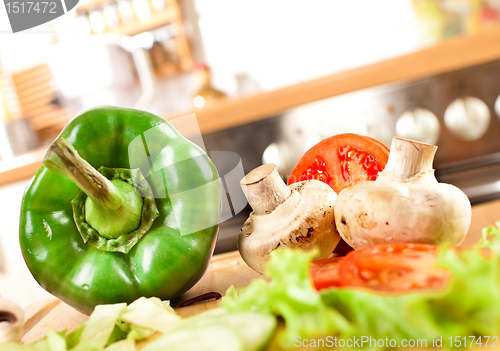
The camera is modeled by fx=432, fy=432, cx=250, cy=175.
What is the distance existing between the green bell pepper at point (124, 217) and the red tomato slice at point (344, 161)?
19cm

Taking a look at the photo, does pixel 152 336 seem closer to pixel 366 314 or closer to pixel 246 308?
pixel 246 308

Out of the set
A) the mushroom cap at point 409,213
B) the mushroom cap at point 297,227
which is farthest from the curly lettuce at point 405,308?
the mushroom cap at point 297,227

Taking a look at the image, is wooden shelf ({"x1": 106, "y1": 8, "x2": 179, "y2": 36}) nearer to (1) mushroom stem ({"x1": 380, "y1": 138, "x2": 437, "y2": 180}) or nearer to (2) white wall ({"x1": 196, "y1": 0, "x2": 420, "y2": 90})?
(2) white wall ({"x1": 196, "y1": 0, "x2": 420, "y2": 90})

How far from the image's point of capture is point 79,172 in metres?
0.50

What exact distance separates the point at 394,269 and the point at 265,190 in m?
0.27

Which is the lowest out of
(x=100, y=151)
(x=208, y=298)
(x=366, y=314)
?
(x=208, y=298)

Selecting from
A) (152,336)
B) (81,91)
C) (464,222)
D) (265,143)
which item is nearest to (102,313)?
(152,336)

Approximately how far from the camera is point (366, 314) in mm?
316

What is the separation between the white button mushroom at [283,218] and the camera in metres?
0.58

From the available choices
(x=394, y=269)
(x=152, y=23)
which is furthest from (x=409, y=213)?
(x=152, y=23)

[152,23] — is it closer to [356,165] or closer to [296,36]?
[296,36]

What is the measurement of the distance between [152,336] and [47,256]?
0.22 meters

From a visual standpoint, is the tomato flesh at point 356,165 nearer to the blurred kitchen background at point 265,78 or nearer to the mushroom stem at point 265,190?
the mushroom stem at point 265,190

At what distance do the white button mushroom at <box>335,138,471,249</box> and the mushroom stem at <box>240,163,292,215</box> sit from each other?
0.11 m
